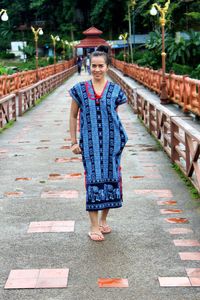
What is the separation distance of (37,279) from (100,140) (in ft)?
4.32

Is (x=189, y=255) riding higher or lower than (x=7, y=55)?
higher

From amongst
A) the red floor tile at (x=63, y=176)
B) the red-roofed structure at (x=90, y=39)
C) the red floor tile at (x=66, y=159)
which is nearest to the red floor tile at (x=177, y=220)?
the red floor tile at (x=63, y=176)

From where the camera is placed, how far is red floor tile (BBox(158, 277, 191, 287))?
13.1 ft

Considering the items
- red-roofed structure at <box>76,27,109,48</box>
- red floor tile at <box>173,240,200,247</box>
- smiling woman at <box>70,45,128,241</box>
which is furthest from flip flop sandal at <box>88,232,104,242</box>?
red-roofed structure at <box>76,27,109,48</box>

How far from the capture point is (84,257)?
4.60 meters

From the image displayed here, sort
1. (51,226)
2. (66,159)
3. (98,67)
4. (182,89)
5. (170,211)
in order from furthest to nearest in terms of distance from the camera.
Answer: (182,89)
(66,159)
(170,211)
(51,226)
(98,67)

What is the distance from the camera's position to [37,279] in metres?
4.11

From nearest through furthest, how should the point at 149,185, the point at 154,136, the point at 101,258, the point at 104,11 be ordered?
the point at 101,258, the point at 149,185, the point at 154,136, the point at 104,11

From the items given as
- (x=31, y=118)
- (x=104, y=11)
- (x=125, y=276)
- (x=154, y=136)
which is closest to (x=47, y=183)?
(x=125, y=276)

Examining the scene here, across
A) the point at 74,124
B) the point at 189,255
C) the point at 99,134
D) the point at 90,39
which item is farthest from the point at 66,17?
the point at 189,255

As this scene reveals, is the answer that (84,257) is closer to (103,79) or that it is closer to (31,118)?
(103,79)

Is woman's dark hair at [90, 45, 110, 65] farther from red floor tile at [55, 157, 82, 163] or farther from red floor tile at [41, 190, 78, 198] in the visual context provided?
red floor tile at [55, 157, 82, 163]

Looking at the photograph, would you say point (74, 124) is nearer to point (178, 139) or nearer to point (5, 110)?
point (178, 139)

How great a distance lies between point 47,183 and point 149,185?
1301 mm
